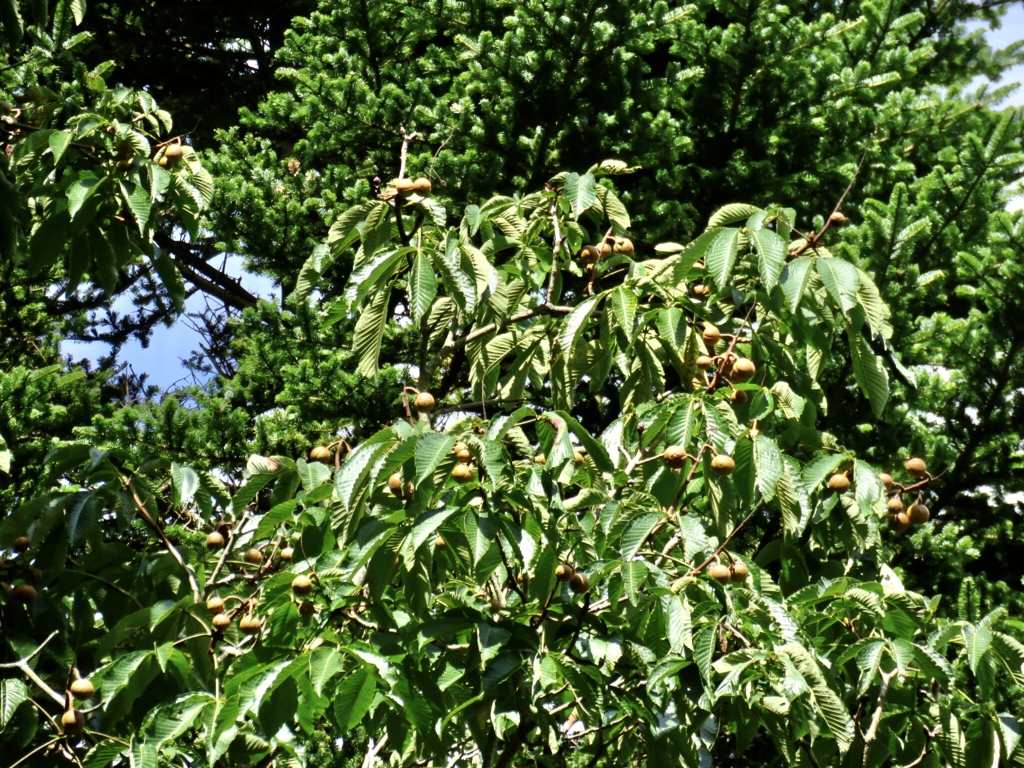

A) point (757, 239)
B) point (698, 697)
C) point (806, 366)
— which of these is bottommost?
point (698, 697)

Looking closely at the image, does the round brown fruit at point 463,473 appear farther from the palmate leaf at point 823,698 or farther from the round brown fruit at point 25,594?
the round brown fruit at point 25,594

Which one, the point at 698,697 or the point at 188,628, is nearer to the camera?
the point at 698,697

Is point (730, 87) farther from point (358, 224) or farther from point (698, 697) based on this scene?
point (698, 697)

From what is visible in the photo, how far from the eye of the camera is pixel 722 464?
2432 millimetres

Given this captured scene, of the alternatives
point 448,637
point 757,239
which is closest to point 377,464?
point 448,637

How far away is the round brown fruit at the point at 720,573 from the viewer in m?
2.50

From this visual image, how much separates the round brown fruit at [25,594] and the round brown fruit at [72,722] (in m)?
0.40

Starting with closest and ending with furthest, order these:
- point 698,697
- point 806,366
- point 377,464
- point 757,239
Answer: point 377,464 → point 698,697 → point 757,239 → point 806,366

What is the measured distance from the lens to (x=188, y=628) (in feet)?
9.05

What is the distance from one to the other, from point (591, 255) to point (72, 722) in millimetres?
1788

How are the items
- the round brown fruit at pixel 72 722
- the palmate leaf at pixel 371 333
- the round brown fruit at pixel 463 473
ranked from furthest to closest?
the palmate leaf at pixel 371 333, the round brown fruit at pixel 72 722, the round brown fruit at pixel 463 473

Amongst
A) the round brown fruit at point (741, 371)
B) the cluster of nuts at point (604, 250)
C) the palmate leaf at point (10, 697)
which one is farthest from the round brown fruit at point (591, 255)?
the palmate leaf at point (10, 697)

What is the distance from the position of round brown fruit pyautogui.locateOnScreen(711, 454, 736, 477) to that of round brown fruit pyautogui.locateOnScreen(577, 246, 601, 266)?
3.11ft

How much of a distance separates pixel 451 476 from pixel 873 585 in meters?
0.96
